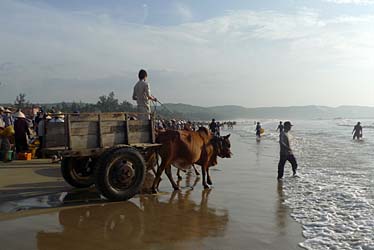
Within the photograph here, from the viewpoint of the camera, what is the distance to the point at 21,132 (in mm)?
14977

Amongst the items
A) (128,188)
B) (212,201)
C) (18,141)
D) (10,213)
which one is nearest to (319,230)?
(212,201)

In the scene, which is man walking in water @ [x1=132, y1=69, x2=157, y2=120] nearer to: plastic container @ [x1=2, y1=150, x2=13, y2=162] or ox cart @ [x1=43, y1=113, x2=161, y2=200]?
ox cart @ [x1=43, y1=113, x2=161, y2=200]

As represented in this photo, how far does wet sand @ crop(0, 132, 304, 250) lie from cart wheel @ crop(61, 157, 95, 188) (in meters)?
0.27

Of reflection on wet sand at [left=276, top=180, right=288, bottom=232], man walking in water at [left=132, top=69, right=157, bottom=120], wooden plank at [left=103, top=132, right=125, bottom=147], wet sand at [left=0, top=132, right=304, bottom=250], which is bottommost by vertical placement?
reflection on wet sand at [left=276, top=180, right=288, bottom=232]

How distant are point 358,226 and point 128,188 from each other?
4.39m

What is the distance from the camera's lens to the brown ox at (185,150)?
9430 millimetres

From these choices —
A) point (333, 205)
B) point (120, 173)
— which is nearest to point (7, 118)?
point (120, 173)

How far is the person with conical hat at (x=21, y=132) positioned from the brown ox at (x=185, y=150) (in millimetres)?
7376

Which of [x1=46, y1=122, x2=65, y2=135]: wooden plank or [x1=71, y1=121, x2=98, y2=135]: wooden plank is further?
[x1=46, y1=122, x2=65, y2=135]: wooden plank

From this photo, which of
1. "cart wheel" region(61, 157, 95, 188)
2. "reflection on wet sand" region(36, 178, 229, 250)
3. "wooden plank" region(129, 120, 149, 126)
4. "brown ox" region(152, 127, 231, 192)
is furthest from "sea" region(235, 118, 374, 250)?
"cart wheel" region(61, 157, 95, 188)

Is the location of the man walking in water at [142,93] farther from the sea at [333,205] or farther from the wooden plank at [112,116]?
the sea at [333,205]

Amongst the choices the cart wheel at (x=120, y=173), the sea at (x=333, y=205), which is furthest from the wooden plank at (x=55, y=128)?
the sea at (x=333, y=205)

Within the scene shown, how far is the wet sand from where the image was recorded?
5719 millimetres

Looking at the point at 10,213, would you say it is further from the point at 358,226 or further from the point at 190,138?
the point at 358,226
